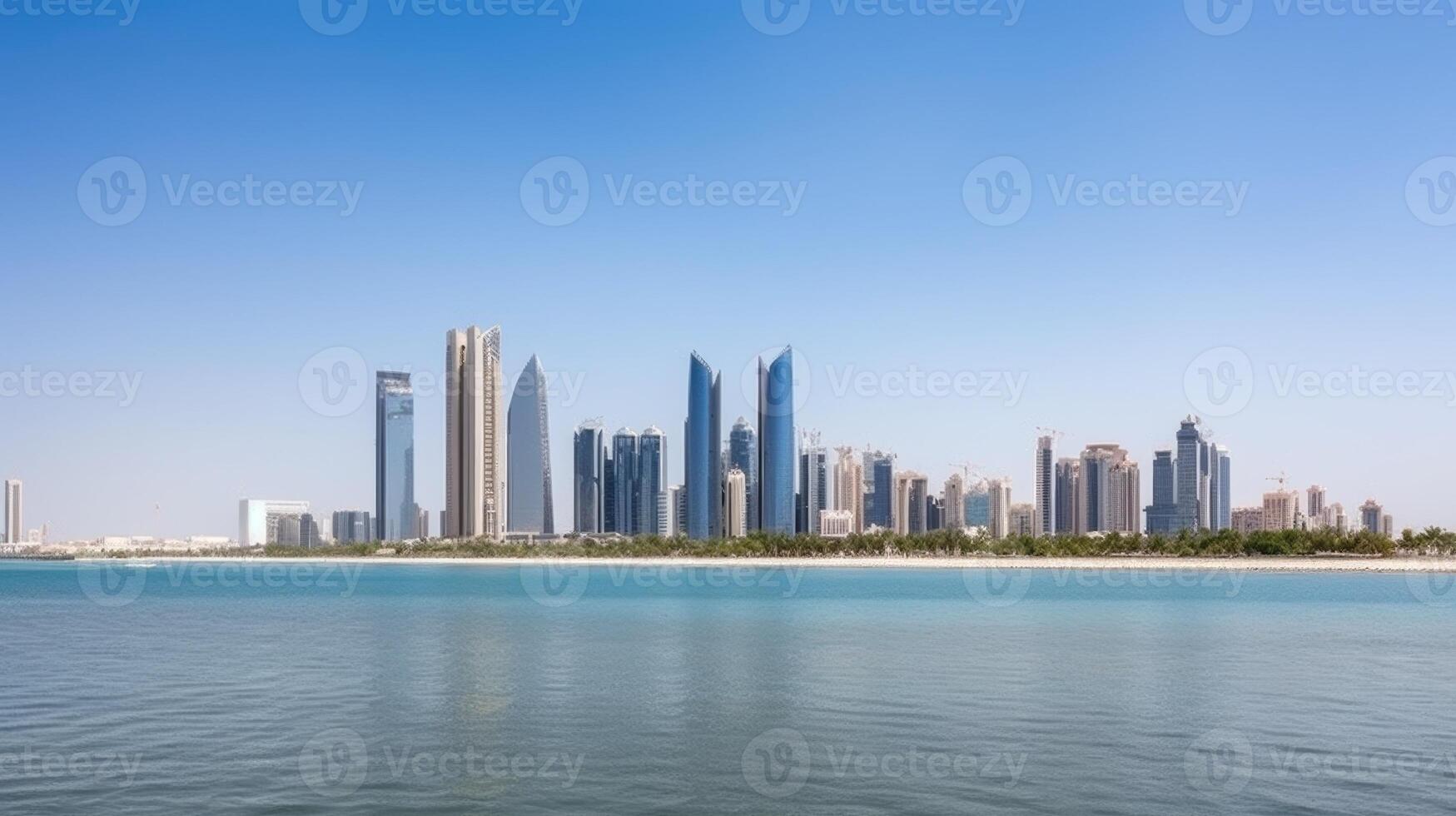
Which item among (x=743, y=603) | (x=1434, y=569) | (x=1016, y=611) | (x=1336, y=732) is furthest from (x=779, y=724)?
(x=1434, y=569)

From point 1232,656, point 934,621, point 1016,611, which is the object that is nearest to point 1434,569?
point 1016,611

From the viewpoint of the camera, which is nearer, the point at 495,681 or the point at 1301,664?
the point at 495,681

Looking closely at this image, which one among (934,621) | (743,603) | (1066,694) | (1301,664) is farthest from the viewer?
(743,603)

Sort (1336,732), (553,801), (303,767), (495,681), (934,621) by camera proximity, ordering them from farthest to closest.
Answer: (934,621) → (495,681) → (1336,732) → (303,767) → (553,801)

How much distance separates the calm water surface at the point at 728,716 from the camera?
2641 centimetres

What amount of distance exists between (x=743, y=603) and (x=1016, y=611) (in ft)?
83.0

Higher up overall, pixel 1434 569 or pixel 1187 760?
pixel 1187 760

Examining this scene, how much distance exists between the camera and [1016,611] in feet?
298

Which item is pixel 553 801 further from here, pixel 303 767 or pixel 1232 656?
pixel 1232 656

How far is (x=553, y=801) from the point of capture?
25.7 metres

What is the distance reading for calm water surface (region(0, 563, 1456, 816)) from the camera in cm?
2641

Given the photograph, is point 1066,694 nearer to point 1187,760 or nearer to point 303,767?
point 1187,760

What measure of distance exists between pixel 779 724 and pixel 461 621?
48911 mm

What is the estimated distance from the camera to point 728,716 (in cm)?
3722
